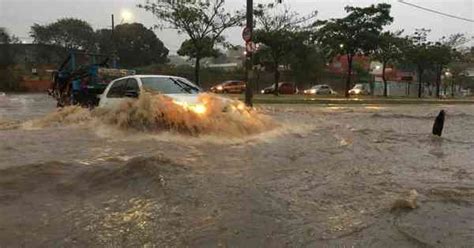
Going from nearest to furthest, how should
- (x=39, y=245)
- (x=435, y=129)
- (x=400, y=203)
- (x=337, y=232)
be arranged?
(x=39, y=245) → (x=337, y=232) → (x=400, y=203) → (x=435, y=129)

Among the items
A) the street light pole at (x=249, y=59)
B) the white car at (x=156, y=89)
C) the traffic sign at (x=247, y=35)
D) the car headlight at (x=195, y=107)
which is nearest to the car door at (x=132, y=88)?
the white car at (x=156, y=89)

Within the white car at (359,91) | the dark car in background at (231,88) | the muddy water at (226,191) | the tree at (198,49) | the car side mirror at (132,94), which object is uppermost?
the tree at (198,49)

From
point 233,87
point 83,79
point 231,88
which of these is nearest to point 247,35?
point 83,79

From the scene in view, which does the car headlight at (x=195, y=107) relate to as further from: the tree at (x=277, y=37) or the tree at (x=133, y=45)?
the tree at (x=133, y=45)

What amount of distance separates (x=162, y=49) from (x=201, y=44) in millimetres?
47686

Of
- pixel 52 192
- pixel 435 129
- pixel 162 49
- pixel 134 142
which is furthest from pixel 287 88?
pixel 52 192

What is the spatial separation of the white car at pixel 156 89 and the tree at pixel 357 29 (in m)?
33.1

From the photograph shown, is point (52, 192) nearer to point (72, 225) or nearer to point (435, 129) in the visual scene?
point (72, 225)

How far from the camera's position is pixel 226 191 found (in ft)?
24.2

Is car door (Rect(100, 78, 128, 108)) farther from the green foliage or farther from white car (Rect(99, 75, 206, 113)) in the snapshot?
the green foliage

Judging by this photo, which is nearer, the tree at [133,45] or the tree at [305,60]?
the tree at [305,60]

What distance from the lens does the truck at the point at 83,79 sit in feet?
69.3

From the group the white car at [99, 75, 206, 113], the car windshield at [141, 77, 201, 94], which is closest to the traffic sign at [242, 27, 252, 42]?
the white car at [99, 75, 206, 113]

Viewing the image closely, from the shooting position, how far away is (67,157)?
32.1ft
